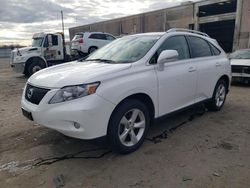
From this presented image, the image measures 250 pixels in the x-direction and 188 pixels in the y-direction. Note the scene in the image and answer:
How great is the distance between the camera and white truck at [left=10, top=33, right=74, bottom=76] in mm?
12383

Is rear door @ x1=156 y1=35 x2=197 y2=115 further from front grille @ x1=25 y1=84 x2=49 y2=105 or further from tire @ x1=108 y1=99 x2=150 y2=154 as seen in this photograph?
front grille @ x1=25 y1=84 x2=49 y2=105

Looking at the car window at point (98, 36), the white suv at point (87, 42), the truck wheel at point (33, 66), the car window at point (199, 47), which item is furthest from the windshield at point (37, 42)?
the car window at point (199, 47)

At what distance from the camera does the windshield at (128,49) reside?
3.62 meters

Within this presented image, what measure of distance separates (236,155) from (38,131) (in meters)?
3.34

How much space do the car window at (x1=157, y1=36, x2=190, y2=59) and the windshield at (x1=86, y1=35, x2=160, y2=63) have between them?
200 mm

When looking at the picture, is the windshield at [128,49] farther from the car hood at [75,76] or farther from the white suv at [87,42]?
the white suv at [87,42]

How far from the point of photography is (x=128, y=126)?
330 centimetres

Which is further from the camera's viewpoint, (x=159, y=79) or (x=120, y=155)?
(x=159, y=79)

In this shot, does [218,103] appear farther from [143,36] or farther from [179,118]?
[143,36]

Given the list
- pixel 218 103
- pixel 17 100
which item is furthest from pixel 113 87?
pixel 17 100

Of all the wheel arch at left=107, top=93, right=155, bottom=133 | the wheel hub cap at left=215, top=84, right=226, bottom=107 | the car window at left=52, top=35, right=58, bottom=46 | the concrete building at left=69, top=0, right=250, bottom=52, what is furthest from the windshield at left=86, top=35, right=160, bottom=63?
the concrete building at left=69, top=0, right=250, bottom=52

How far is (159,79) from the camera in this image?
355cm

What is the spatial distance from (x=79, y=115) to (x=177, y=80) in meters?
1.89

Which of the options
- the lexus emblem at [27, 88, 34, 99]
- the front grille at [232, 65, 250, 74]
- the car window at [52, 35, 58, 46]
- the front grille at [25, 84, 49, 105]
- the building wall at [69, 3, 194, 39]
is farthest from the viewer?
the building wall at [69, 3, 194, 39]
